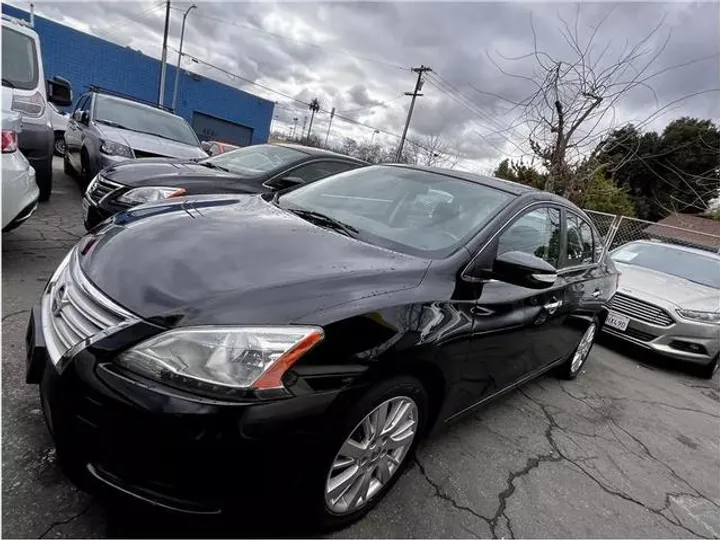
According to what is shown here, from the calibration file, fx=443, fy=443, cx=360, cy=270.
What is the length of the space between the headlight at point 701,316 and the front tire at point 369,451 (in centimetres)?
448

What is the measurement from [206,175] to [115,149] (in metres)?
2.19

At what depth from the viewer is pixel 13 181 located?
3223 mm

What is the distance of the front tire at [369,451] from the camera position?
161 centimetres

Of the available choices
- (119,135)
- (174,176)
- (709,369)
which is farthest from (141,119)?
(709,369)

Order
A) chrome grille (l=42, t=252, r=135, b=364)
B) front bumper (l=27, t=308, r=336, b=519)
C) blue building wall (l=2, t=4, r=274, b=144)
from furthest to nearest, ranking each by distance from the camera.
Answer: blue building wall (l=2, t=4, r=274, b=144)
chrome grille (l=42, t=252, r=135, b=364)
front bumper (l=27, t=308, r=336, b=519)

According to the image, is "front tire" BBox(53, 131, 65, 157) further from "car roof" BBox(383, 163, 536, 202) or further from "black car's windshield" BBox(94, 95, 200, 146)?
"car roof" BBox(383, 163, 536, 202)

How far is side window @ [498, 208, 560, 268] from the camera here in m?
2.47

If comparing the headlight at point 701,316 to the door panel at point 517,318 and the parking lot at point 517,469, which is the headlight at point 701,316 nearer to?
the parking lot at point 517,469

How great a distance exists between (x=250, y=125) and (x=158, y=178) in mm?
37933

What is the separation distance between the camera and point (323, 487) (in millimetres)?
1598

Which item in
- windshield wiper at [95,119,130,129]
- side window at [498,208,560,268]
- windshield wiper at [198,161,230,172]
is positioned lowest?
windshield wiper at [198,161,230,172]

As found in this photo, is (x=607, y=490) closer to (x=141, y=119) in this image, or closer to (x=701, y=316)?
(x=701, y=316)

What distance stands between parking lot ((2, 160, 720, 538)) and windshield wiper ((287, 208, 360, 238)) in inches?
50.5

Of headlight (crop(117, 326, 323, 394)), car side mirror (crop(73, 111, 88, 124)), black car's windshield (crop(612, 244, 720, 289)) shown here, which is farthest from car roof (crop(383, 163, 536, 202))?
car side mirror (crop(73, 111, 88, 124))
